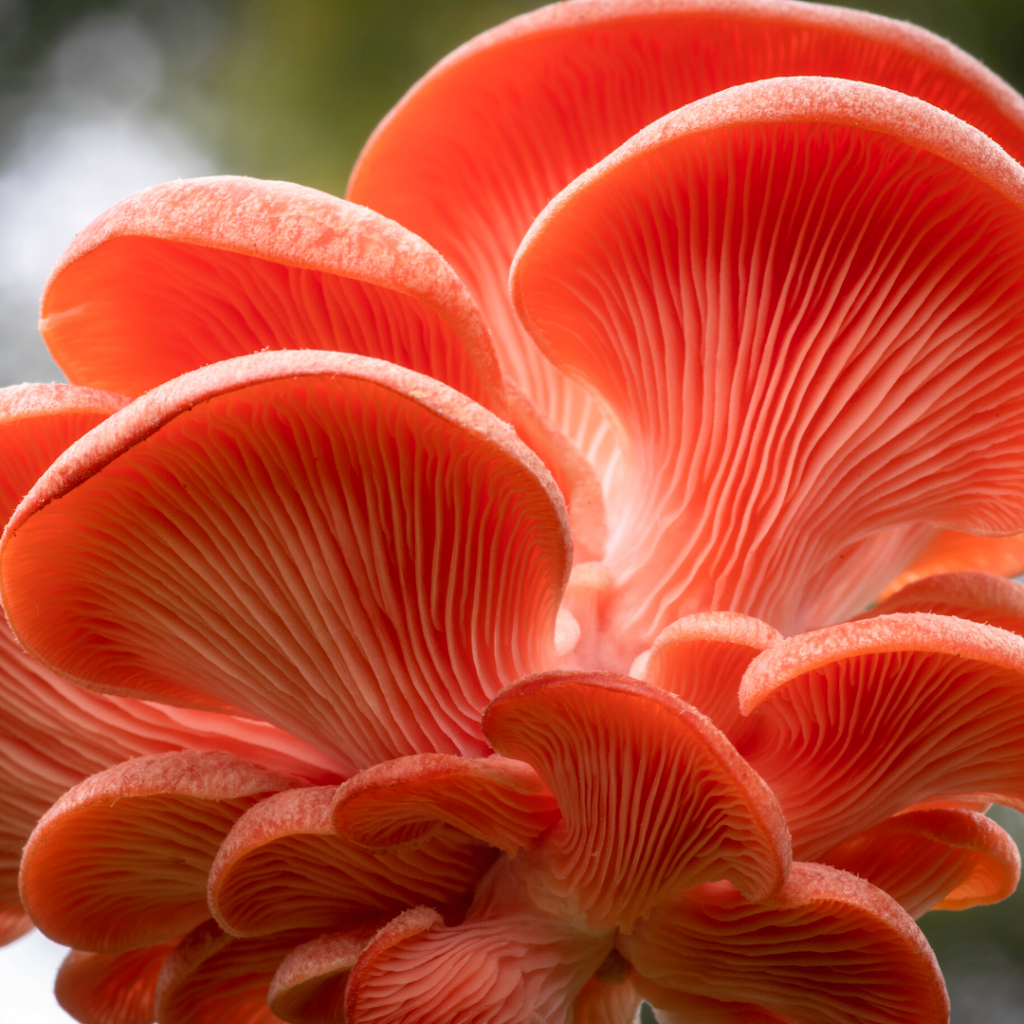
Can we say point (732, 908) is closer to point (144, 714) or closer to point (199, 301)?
point (144, 714)

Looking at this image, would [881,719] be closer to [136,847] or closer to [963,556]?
[963,556]

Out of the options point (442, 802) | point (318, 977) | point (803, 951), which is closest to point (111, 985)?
point (318, 977)

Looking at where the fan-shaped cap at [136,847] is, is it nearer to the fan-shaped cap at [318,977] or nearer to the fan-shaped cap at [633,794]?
the fan-shaped cap at [318,977]

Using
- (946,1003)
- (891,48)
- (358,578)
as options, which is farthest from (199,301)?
(946,1003)

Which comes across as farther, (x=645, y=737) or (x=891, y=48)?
(x=891, y=48)

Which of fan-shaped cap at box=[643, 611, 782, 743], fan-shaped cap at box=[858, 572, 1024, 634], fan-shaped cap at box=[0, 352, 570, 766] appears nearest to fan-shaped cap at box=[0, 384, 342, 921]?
fan-shaped cap at box=[0, 352, 570, 766]
